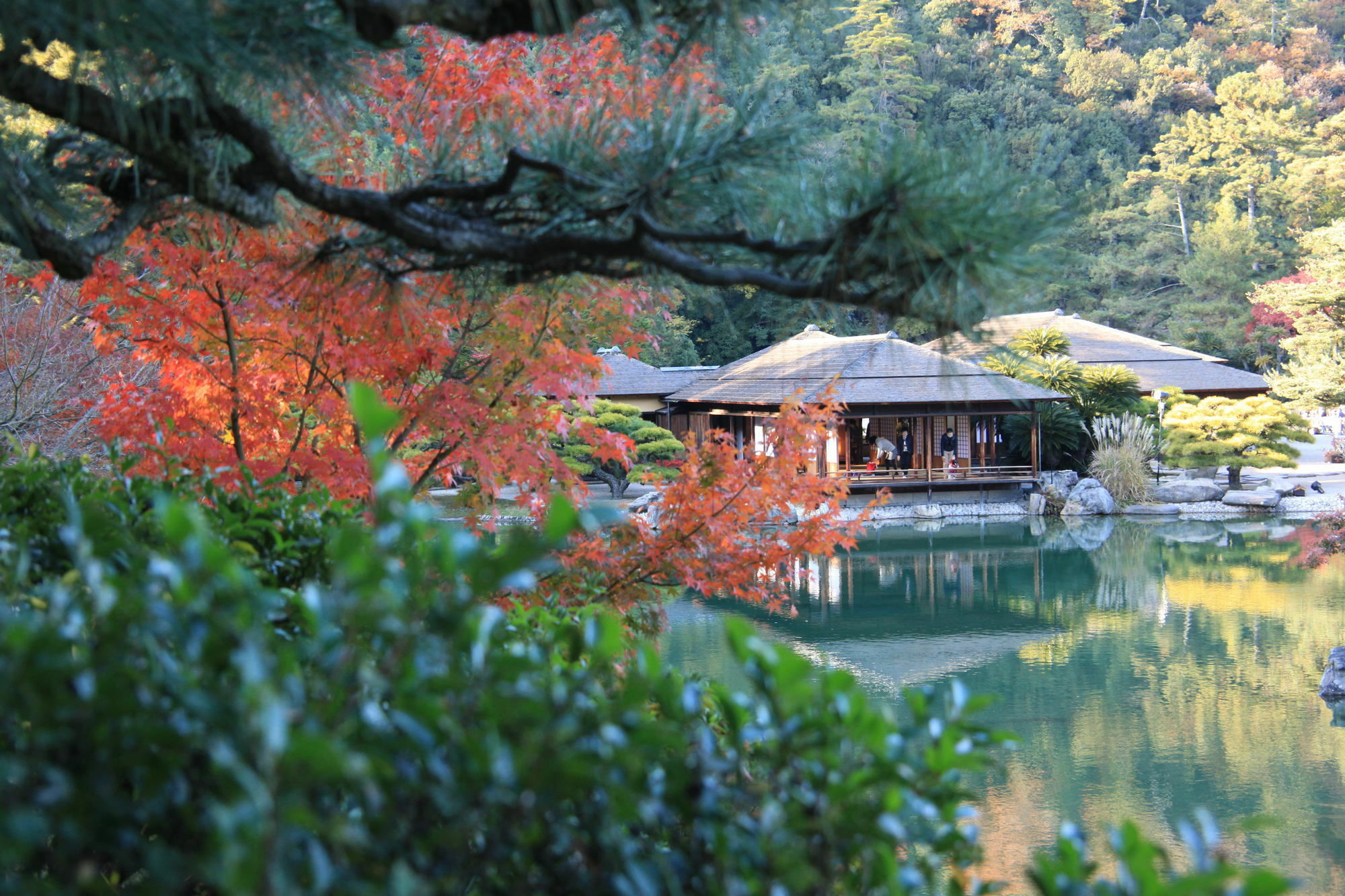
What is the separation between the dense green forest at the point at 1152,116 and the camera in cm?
2480

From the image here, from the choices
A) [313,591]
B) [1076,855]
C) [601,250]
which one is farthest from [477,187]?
[1076,855]

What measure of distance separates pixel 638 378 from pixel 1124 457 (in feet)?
29.5

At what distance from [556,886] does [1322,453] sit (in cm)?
2543

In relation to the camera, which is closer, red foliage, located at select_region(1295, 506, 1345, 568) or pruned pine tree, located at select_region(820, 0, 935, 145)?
red foliage, located at select_region(1295, 506, 1345, 568)

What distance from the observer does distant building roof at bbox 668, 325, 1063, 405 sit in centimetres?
1627

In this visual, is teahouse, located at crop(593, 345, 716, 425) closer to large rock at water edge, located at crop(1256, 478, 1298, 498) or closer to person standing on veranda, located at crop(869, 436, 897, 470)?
person standing on veranda, located at crop(869, 436, 897, 470)

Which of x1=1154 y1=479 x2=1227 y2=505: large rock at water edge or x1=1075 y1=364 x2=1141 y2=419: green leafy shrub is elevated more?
x1=1075 y1=364 x2=1141 y2=419: green leafy shrub

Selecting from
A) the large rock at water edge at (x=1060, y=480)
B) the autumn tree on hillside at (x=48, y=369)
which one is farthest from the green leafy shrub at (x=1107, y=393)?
the autumn tree on hillside at (x=48, y=369)

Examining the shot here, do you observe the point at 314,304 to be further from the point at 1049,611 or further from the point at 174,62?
the point at 1049,611

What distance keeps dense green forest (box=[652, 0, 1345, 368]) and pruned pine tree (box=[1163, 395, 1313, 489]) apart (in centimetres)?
414

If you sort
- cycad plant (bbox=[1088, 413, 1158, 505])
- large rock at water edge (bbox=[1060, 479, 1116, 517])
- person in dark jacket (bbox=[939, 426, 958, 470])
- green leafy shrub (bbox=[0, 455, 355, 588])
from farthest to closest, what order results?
person in dark jacket (bbox=[939, 426, 958, 470]) → cycad plant (bbox=[1088, 413, 1158, 505]) → large rock at water edge (bbox=[1060, 479, 1116, 517]) → green leafy shrub (bbox=[0, 455, 355, 588])

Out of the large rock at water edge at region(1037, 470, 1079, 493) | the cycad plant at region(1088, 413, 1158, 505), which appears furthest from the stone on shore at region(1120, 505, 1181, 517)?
the large rock at water edge at region(1037, 470, 1079, 493)

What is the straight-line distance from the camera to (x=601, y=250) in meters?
1.54

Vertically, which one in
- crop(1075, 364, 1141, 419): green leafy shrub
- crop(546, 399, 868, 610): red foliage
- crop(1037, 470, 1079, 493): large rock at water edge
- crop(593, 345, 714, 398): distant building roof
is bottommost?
crop(1037, 470, 1079, 493): large rock at water edge
